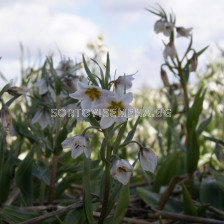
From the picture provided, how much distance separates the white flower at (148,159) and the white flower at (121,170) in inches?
3.8

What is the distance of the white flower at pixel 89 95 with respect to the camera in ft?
3.35

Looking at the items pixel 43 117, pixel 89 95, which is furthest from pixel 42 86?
pixel 89 95

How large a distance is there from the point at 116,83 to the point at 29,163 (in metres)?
0.60

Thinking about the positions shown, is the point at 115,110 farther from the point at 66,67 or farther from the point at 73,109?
the point at 66,67

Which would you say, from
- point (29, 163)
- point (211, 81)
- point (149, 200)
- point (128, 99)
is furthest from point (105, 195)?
point (211, 81)

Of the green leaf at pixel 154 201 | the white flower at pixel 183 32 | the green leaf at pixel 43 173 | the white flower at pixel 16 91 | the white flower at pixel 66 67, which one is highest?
the white flower at pixel 183 32

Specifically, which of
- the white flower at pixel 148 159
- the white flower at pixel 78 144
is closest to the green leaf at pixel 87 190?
the white flower at pixel 78 144

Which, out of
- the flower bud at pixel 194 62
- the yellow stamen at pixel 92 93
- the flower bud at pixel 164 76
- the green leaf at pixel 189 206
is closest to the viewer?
the yellow stamen at pixel 92 93

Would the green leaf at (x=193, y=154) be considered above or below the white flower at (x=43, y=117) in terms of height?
below

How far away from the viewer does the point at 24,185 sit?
1.49m

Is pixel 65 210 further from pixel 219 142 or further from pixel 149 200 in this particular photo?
pixel 219 142

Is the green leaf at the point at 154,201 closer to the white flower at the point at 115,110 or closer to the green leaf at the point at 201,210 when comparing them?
the green leaf at the point at 201,210

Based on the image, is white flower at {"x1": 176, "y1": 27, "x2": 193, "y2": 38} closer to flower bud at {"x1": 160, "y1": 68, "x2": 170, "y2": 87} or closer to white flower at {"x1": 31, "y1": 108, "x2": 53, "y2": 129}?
flower bud at {"x1": 160, "y1": 68, "x2": 170, "y2": 87}

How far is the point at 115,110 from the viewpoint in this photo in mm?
985
